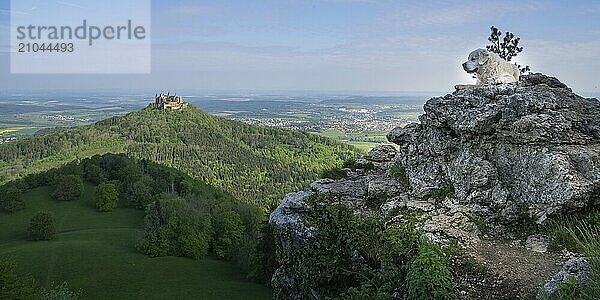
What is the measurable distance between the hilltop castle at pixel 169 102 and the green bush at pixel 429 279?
129 m

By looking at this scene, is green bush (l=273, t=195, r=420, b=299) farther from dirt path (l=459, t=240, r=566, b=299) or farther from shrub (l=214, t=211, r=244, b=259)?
shrub (l=214, t=211, r=244, b=259)

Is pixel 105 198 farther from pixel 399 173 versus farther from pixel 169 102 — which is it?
pixel 169 102

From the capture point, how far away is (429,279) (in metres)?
8.08

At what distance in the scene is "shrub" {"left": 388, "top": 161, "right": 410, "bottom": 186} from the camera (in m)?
14.3

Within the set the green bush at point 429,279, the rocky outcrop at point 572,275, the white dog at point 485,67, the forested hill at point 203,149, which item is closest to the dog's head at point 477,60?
the white dog at point 485,67

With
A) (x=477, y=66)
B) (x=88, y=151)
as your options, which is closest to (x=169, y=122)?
(x=88, y=151)

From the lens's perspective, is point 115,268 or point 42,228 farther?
point 42,228

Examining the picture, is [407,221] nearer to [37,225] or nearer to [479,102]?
[479,102]

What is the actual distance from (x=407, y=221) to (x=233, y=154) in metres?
102

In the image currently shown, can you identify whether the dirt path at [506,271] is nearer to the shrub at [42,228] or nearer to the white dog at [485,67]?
the white dog at [485,67]

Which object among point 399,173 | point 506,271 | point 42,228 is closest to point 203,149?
point 42,228

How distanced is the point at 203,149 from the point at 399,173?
102 meters

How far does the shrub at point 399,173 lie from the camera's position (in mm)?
14270

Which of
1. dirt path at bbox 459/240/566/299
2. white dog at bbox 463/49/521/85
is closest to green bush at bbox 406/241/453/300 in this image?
dirt path at bbox 459/240/566/299
